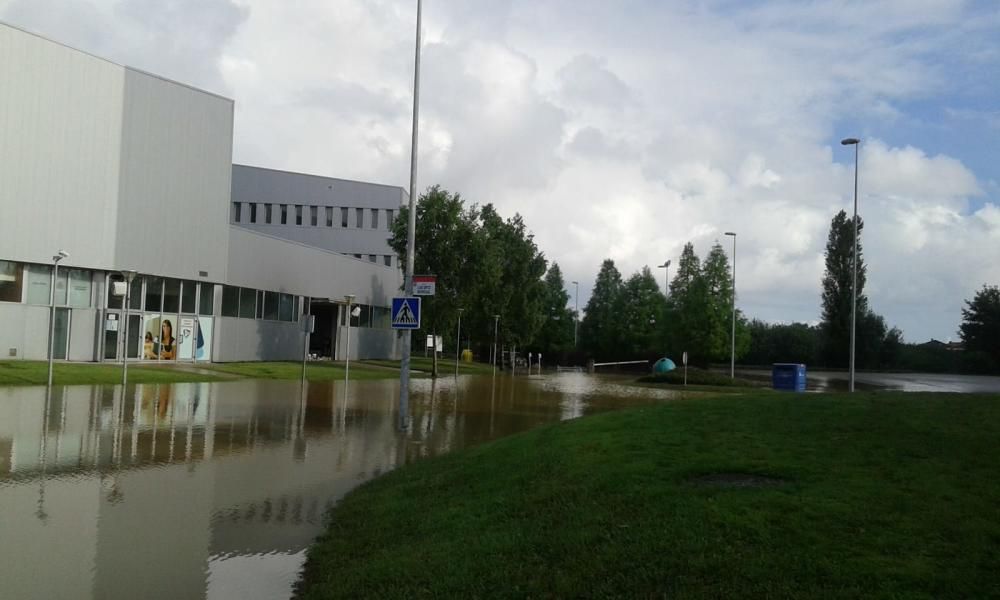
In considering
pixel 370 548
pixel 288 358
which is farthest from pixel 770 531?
pixel 288 358

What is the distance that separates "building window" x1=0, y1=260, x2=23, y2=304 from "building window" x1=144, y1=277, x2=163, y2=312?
19.6 feet

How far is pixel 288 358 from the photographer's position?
1917 inches

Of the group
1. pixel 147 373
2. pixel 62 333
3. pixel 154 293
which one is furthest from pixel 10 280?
pixel 147 373

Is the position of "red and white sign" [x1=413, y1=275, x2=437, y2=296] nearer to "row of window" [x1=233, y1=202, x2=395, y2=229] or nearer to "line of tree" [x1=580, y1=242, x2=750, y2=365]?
"line of tree" [x1=580, y1=242, x2=750, y2=365]

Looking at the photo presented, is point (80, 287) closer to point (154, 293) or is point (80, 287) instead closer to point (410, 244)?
point (154, 293)

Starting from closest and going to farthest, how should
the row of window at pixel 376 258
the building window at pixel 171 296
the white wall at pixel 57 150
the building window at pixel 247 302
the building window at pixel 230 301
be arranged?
the white wall at pixel 57 150, the building window at pixel 171 296, the building window at pixel 230 301, the building window at pixel 247 302, the row of window at pixel 376 258

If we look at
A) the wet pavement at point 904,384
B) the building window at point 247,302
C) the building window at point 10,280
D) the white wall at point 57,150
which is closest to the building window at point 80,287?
the white wall at point 57,150

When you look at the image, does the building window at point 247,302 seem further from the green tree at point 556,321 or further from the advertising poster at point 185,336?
the green tree at point 556,321

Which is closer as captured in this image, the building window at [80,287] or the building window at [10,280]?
the building window at [10,280]

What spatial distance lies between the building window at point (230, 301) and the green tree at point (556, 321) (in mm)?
44642

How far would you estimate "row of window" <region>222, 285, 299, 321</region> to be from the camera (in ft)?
140

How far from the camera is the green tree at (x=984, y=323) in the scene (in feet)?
232

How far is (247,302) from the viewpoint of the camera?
44.2 metres

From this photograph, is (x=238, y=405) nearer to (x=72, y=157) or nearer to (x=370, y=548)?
Answer: (x=370, y=548)
